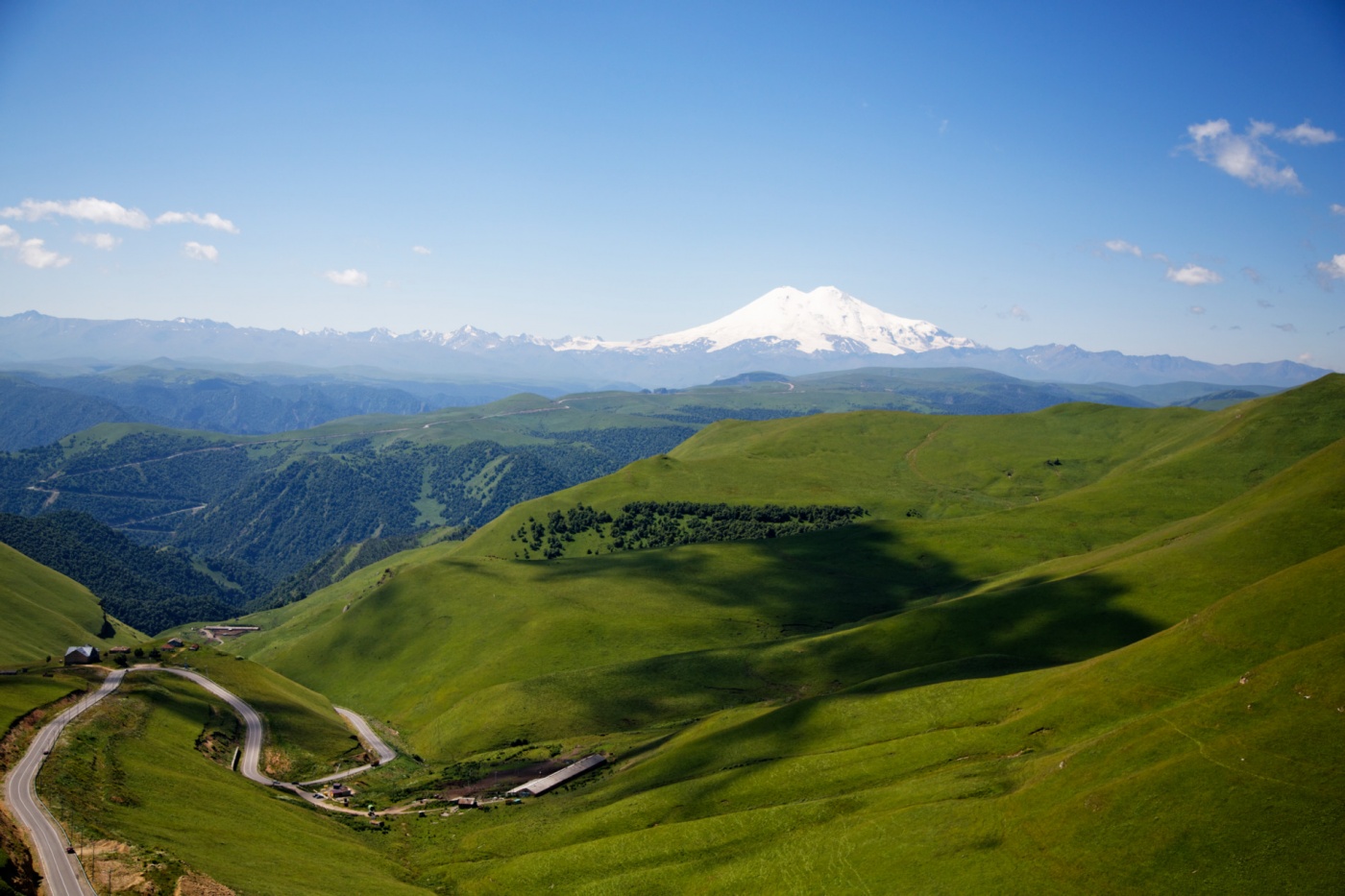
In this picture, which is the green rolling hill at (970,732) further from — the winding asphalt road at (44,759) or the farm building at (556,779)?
the winding asphalt road at (44,759)

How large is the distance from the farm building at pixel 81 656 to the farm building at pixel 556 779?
69.4 meters

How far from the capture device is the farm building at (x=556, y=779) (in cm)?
8862

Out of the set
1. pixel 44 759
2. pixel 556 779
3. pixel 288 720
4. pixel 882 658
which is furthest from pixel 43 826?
pixel 882 658

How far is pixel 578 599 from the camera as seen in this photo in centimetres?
18338

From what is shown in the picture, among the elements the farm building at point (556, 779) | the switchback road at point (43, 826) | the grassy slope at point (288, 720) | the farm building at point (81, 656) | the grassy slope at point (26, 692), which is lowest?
the grassy slope at point (288, 720)

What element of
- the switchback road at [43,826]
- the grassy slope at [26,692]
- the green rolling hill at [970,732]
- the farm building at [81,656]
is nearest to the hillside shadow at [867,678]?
the green rolling hill at [970,732]

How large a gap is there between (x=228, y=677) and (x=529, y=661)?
166 ft

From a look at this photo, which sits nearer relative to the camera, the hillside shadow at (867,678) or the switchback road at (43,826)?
the switchback road at (43,826)

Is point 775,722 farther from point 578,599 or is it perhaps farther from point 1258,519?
point 578,599

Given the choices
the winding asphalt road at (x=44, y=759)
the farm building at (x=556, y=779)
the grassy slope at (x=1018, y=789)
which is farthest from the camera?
the farm building at (x=556, y=779)

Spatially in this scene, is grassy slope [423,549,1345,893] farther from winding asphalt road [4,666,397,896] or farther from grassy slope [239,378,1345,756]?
grassy slope [239,378,1345,756]

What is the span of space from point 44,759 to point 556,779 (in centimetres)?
4747

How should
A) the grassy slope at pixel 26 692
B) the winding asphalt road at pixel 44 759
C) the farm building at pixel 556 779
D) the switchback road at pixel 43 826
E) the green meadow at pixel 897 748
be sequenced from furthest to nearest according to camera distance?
the farm building at pixel 556 779 → the grassy slope at pixel 26 692 → the winding asphalt road at pixel 44 759 → the switchback road at pixel 43 826 → the green meadow at pixel 897 748

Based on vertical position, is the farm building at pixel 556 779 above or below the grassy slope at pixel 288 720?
above
